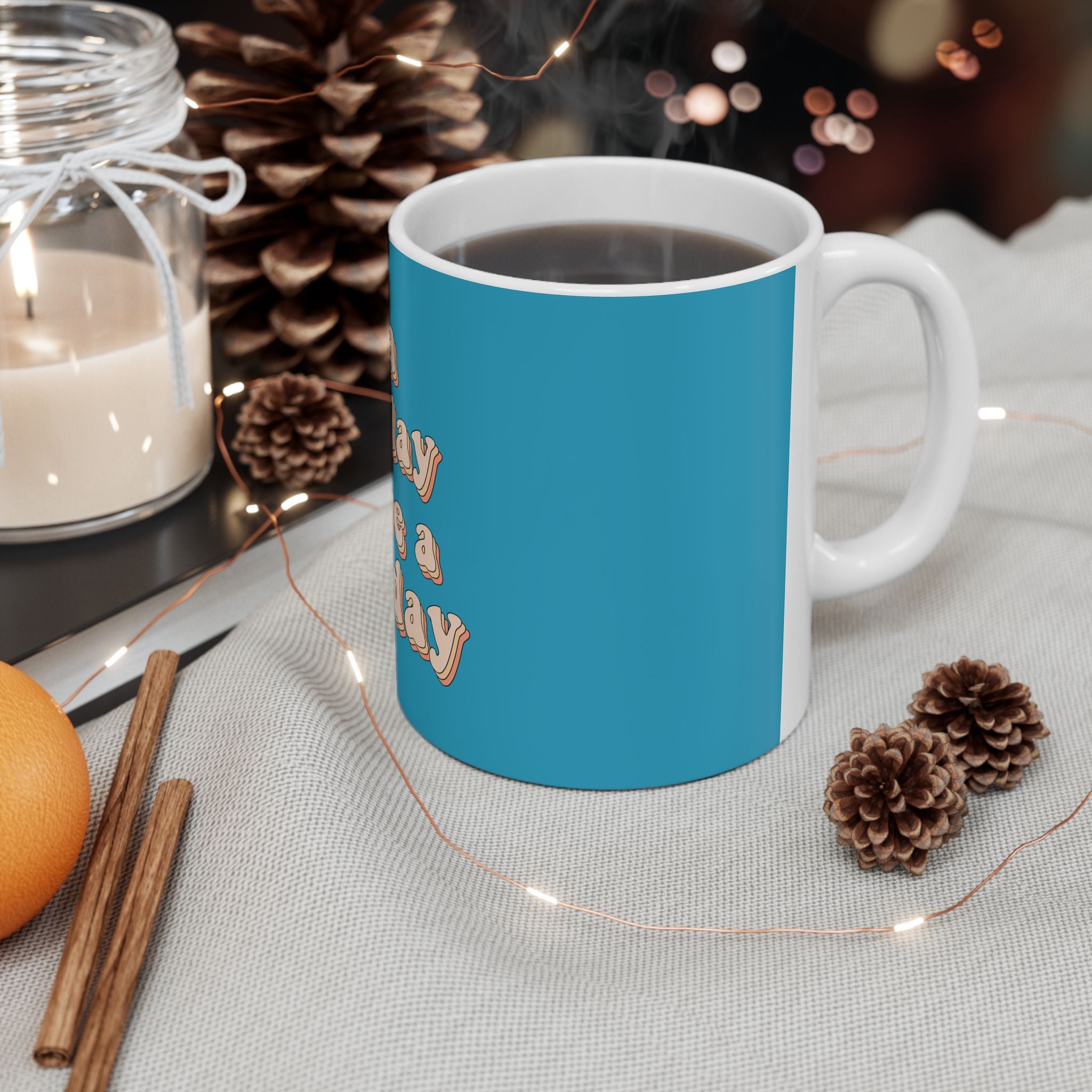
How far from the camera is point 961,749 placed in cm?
53

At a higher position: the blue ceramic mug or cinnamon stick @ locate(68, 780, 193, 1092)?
the blue ceramic mug

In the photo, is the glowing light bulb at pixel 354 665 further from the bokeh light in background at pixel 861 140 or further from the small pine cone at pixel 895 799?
the bokeh light in background at pixel 861 140

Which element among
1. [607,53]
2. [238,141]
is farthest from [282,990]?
[607,53]

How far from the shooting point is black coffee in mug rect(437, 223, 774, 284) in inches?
21.4

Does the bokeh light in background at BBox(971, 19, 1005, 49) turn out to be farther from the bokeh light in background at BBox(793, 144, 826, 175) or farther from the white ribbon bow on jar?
the white ribbon bow on jar

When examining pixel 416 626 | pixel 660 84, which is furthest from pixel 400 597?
pixel 660 84

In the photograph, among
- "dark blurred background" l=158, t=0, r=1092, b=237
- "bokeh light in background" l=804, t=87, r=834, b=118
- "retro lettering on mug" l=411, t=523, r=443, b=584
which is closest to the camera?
"retro lettering on mug" l=411, t=523, r=443, b=584

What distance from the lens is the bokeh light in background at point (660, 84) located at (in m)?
1.00

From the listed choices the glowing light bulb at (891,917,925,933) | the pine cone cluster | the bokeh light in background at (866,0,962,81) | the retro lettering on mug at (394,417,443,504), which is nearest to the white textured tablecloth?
the glowing light bulb at (891,917,925,933)

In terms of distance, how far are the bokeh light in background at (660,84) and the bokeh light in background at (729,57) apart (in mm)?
40

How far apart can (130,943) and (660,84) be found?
2.55ft

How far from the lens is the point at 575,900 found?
1.60 feet

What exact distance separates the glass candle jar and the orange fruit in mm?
222

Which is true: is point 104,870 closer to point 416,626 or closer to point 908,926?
point 416,626
